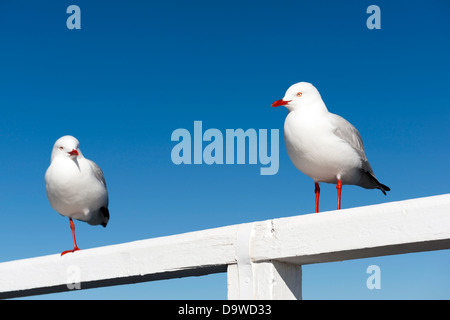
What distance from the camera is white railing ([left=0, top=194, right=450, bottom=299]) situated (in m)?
2.32

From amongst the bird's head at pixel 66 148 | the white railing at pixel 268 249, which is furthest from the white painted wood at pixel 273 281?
the bird's head at pixel 66 148

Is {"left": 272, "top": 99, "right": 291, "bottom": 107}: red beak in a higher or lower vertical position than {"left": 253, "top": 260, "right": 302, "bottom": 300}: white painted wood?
higher

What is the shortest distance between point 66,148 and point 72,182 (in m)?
0.35

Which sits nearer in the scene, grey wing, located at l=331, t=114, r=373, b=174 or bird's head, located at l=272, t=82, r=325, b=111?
grey wing, located at l=331, t=114, r=373, b=174

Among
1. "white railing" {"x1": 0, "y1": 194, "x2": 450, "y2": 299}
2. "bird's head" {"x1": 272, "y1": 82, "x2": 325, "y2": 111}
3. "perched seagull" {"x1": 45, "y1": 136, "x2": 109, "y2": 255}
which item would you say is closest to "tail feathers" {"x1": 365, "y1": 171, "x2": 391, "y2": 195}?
"bird's head" {"x1": 272, "y1": 82, "x2": 325, "y2": 111}

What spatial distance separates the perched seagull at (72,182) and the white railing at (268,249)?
1990 millimetres

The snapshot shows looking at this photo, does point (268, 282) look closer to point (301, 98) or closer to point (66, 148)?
point (301, 98)

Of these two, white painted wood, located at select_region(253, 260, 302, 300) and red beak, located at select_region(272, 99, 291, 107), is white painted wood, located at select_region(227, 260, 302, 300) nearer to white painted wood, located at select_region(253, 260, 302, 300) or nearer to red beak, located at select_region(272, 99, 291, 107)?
white painted wood, located at select_region(253, 260, 302, 300)

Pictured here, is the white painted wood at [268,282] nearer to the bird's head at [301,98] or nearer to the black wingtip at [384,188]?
the bird's head at [301,98]

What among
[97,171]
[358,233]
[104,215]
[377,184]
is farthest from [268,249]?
[104,215]

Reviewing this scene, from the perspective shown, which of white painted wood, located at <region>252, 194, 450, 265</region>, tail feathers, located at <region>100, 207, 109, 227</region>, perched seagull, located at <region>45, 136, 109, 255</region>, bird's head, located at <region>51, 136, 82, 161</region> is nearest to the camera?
white painted wood, located at <region>252, 194, 450, 265</region>

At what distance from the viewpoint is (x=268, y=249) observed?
2.63 m

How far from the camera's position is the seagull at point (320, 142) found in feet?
14.0

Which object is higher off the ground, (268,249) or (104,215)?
(104,215)
